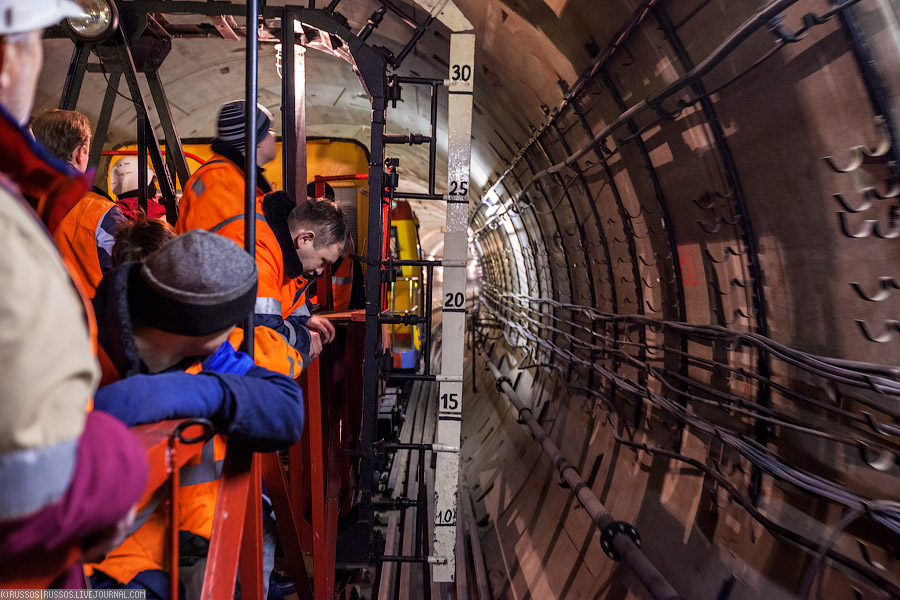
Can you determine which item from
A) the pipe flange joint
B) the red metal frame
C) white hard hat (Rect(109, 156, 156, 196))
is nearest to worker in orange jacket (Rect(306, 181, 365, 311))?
the red metal frame

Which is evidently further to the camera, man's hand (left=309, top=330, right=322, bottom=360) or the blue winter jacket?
man's hand (left=309, top=330, right=322, bottom=360)

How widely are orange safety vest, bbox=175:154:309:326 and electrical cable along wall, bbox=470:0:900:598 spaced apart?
6.95ft

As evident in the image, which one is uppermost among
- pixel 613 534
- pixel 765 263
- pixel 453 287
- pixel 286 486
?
pixel 765 263

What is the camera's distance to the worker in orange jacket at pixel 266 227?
2219 millimetres

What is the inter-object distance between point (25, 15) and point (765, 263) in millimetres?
2819

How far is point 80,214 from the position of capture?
2496mm

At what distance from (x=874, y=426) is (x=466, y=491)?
16.8 ft

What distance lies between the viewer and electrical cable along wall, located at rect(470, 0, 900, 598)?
1909 mm

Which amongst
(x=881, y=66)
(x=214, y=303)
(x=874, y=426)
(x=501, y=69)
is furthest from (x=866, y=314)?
(x=501, y=69)

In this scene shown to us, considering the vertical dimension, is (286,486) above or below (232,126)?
below

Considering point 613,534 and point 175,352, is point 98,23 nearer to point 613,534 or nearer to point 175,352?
point 175,352

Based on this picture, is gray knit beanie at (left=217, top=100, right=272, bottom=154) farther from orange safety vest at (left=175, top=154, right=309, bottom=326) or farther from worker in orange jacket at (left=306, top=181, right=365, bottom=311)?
worker in orange jacket at (left=306, top=181, right=365, bottom=311)

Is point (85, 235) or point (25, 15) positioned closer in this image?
point (25, 15)

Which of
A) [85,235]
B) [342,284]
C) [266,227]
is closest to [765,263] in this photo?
[266,227]
